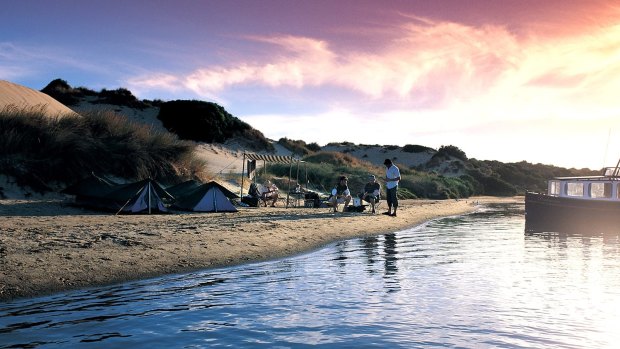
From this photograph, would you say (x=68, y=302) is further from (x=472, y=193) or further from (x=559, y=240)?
(x=472, y=193)

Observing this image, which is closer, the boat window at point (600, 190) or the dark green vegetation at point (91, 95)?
the boat window at point (600, 190)

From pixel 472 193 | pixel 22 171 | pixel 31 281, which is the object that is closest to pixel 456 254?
pixel 31 281

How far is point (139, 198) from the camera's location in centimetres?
1888

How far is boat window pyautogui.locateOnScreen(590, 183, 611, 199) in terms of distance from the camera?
2606 cm

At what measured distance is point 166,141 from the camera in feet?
84.1

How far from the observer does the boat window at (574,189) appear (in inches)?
1093

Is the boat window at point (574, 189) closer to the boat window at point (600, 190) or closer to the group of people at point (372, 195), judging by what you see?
the boat window at point (600, 190)

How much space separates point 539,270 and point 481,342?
618 cm

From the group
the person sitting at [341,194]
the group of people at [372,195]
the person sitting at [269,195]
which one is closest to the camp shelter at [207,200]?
the person sitting at [269,195]

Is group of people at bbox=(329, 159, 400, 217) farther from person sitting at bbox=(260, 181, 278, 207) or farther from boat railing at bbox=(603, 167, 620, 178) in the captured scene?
boat railing at bbox=(603, 167, 620, 178)

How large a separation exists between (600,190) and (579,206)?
52.4 inches

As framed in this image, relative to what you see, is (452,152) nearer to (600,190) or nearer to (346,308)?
(600,190)

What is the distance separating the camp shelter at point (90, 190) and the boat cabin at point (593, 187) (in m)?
21.8

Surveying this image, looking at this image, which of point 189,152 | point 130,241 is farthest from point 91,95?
point 130,241
